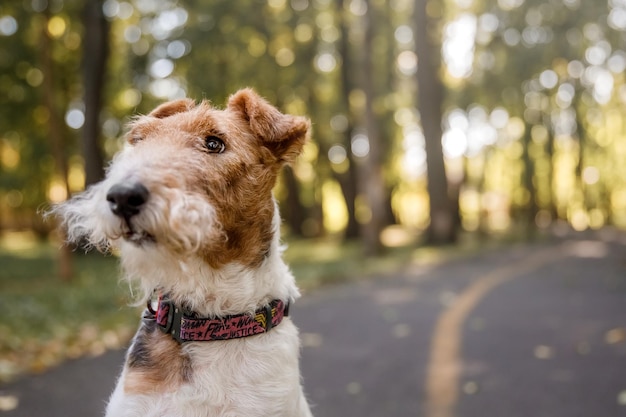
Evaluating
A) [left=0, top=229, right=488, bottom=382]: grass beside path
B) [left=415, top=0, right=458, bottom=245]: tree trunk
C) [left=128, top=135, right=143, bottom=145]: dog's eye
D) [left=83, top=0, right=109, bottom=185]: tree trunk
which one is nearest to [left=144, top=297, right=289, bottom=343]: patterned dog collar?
[left=0, top=229, right=488, bottom=382]: grass beside path

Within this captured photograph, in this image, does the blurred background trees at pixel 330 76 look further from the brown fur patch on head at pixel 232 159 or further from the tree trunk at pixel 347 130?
the brown fur patch on head at pixel 232 159

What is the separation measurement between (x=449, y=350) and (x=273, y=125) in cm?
527

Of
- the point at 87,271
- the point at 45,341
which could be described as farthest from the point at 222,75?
the point at 45,341

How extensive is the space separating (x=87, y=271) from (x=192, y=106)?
15.4m

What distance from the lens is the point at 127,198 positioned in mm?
2283

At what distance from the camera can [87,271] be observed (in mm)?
17625

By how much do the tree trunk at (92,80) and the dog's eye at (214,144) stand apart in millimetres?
19771

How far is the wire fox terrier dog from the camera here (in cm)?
238

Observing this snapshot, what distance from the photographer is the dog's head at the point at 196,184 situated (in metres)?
2.32

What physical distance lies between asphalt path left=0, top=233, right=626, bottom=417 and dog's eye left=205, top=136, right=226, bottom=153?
2.88m

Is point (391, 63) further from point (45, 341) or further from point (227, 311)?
point (227, 311)

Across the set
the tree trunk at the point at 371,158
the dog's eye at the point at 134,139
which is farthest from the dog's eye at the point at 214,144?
the tree trunk at the point at 371,158

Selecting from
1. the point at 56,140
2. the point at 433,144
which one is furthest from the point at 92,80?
the point at 433,144

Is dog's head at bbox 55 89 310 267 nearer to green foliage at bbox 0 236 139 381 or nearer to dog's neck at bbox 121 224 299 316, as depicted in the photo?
dog's neck at bbox 121 224 299 316
